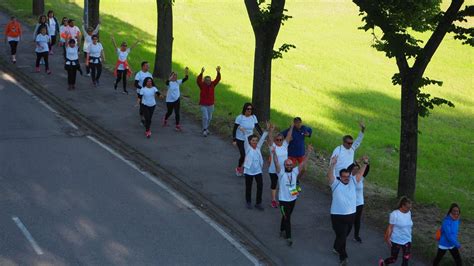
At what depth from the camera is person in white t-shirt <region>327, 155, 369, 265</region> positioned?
501 inches

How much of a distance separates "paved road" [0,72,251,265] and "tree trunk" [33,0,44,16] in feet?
54.0

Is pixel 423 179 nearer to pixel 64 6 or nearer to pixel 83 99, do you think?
pixel 83 99

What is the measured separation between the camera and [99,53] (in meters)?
23.5

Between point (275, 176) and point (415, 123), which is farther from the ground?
point (415, 123)

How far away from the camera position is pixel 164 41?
1017 inches

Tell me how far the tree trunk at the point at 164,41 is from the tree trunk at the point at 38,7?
11100 mm

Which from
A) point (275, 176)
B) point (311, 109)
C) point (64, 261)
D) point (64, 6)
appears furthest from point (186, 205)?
point (64, 6)

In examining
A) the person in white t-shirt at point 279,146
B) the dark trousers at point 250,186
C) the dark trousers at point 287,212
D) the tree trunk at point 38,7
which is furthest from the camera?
the tree trunk at point 38,7

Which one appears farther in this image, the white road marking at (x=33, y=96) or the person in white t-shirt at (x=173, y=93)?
the white road marking at (x=33, y=96)

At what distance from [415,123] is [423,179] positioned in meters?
5.86

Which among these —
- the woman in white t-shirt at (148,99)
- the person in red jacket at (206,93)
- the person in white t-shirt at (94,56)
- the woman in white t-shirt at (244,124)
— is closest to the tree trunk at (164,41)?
the person in white t-shirt at (94,56)

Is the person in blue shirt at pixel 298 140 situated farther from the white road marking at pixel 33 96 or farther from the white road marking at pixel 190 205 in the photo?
the white road marking at pixel 33 96

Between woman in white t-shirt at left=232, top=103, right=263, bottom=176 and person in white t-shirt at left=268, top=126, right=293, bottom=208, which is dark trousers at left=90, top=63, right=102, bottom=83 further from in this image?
person in white t-shirt at left=268, top=126, right=293, bottom=208

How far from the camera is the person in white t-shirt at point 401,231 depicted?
1240 centimetres
